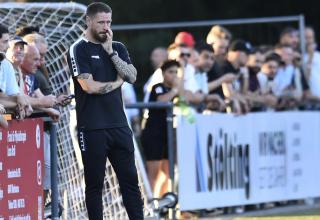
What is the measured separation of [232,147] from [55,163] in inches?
161

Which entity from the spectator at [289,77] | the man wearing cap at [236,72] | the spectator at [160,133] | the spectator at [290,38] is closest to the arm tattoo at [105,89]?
the spectator at [160,133]

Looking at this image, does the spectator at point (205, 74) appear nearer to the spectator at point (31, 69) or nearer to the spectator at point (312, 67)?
the spectator at point (312, 67)

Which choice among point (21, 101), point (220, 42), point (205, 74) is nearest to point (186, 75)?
point (205, 74)

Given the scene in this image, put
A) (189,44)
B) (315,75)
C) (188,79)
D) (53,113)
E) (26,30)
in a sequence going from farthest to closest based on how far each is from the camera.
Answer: (315,75)
(189,44)
(188,79)
(26,30)
(53,113)

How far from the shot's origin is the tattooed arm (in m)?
10.0

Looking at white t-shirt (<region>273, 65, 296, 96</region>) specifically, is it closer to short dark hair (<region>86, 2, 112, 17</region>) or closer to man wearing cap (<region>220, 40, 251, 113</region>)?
man wearing cap (<region>220, 40, 251, 113</region>)

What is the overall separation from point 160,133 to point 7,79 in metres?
3.49

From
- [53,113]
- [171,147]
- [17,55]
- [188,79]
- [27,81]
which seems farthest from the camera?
[188,79]

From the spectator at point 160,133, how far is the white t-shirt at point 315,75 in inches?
161

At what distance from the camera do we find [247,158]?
14.8 meters

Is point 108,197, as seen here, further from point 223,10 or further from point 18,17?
point 223,10

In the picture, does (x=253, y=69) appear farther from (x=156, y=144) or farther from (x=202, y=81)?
(x=156, y=144)

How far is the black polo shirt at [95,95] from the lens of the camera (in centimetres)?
1012

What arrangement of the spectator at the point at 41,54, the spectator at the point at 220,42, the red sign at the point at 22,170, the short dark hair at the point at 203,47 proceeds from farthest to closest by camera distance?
the spectator at the point at 220,42
the short dark hair at the point at 203,47
the spectator at the point at 41,54
the red sign at the point at 22,170
